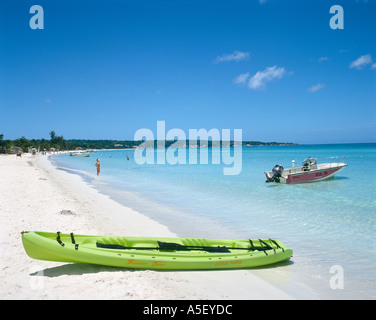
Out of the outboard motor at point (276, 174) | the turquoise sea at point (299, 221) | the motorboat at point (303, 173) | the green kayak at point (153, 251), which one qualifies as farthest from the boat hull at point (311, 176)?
the green kayak at point (153, 251)

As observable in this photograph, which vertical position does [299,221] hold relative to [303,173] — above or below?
below

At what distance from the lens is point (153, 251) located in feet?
20.0

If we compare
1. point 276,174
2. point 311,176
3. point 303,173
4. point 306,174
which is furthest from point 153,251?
point 311,176

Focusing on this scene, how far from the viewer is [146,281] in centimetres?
530

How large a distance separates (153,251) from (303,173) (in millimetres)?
18396

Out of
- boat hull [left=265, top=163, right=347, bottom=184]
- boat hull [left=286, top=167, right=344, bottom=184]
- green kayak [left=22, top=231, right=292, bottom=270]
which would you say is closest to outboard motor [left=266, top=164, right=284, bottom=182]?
boat hull [left=265, top=163, right=347, bottom=184]

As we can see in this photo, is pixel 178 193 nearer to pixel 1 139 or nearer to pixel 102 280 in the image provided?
pixel 102 280

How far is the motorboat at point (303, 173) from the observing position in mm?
21094

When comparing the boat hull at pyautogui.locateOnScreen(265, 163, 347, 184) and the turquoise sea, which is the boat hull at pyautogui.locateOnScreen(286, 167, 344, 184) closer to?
the boat hull at pyautogui.locateOnScreen(265, 163, 347, 184)

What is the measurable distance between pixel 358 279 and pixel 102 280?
18.2ft

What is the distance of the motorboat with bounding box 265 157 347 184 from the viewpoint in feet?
69.2

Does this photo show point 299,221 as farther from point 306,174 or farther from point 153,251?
point 306,174

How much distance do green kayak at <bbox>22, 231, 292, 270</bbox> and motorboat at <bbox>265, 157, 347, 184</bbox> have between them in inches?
586
